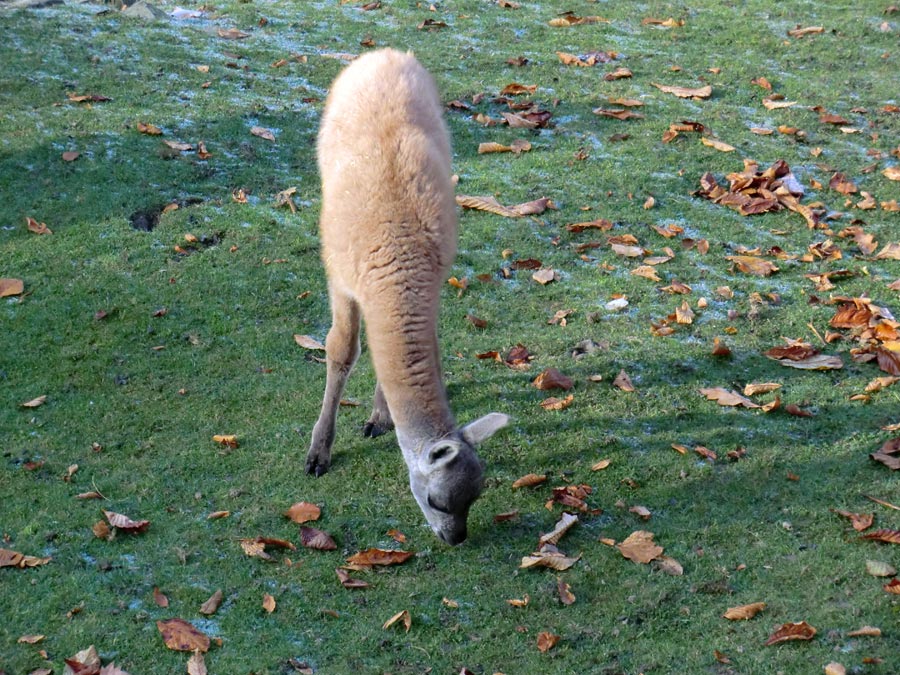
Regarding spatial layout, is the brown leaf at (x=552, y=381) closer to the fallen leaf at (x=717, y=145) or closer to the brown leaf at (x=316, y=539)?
the brown leaf at (x=316, y=539)

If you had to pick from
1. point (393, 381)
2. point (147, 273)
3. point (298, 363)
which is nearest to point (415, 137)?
point (393, 381)

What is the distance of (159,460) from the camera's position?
6559 millimetres

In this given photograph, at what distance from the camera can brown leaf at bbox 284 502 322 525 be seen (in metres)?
6.07

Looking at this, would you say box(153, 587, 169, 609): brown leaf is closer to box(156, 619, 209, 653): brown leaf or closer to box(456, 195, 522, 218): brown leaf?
box(156, 619, 209, 653): brown leaf

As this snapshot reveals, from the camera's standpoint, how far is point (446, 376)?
7.59 meters

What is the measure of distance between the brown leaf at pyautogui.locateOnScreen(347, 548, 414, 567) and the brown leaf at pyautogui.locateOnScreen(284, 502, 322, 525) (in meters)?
0.47

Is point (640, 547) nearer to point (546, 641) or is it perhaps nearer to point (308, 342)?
point (546, 641)

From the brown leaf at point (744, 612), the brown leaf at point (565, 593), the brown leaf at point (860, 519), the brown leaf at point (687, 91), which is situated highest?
the brown leaf at point (687, 91)

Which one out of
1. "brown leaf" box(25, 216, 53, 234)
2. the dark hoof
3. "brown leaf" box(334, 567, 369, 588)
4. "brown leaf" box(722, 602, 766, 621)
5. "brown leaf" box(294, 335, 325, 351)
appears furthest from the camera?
"brown leaf" box(25, 216, 53, 234)

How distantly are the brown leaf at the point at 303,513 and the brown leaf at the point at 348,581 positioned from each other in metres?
0.56

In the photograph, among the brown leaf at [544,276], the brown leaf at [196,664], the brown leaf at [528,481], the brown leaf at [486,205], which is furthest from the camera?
the brown leaf at [486,205]

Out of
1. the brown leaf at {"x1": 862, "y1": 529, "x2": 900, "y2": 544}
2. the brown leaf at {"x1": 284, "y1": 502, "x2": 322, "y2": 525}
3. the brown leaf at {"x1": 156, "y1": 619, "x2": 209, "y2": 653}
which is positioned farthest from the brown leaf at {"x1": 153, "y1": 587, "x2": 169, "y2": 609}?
the brown leaf at {"x1": 862, "y1": 529, "x2": 900, "y2": 544}

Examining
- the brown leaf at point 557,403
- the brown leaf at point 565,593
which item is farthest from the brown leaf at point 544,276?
the brown leaf at point 565,593

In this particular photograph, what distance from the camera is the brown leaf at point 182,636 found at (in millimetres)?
4973
